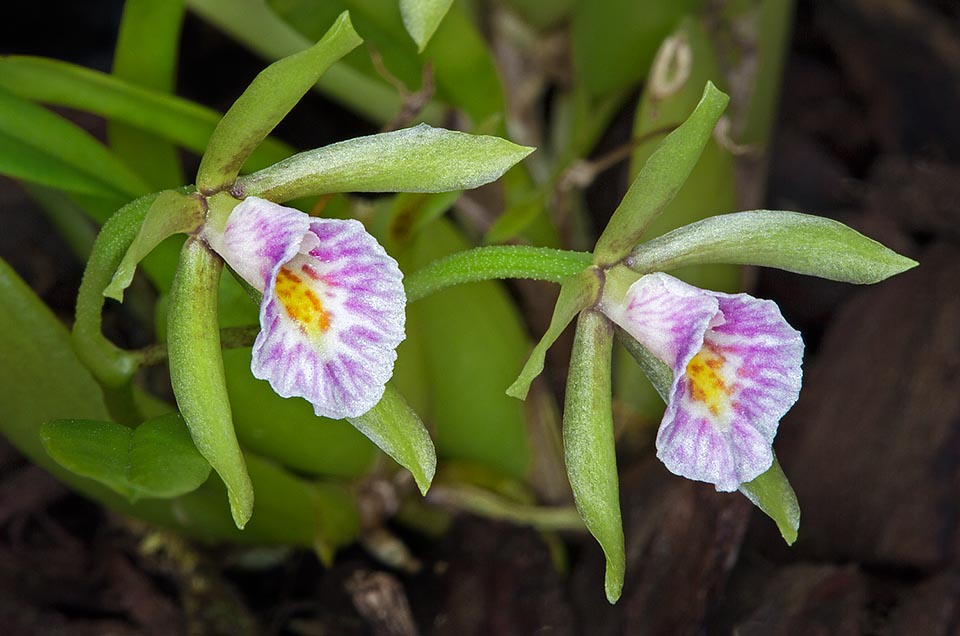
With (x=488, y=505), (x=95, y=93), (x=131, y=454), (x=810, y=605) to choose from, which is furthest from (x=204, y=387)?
(x=810, y=605)

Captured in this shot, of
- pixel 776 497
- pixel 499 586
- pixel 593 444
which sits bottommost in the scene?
pixel 499 586

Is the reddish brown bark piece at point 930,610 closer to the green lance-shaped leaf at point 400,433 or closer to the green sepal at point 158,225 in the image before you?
the green lance-shaped leaf at point 400,433

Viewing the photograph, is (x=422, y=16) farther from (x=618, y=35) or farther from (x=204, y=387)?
(x=618, y=35)

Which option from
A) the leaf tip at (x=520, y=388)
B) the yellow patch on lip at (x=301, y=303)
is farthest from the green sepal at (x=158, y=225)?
the leaf tip at (x=520, y=388)

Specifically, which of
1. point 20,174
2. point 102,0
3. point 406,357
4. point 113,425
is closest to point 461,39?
point 406,357

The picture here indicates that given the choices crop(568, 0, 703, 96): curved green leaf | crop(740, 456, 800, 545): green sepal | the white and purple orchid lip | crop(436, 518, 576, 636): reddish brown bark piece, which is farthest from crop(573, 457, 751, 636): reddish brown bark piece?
crop(568, 0, 703, 96): curved green leaf

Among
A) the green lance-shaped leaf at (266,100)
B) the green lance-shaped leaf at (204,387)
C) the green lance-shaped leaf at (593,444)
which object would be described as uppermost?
the green lance-shaped leaf at (266,100)
